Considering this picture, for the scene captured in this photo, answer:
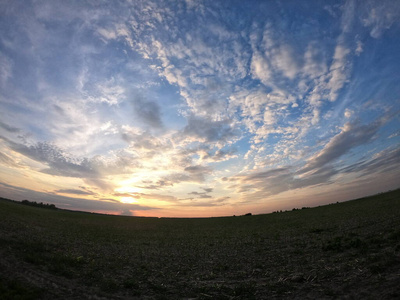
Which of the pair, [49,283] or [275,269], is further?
[275,269]

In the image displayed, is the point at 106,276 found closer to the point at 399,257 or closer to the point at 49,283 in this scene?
the point at 49,283

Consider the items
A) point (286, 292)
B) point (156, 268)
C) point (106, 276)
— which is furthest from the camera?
→ point (156, 268)

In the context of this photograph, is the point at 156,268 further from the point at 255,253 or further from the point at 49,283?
the point at 255,253

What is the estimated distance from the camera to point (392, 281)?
830cm

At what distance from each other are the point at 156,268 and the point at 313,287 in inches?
432

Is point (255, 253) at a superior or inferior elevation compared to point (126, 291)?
inferior

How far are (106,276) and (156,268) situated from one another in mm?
4123

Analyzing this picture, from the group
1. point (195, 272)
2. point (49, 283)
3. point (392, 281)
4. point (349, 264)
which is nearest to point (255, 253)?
point (195, 272)

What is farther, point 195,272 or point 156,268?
point 156,268

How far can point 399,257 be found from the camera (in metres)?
10.8

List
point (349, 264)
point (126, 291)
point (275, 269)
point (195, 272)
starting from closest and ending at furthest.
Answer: point (126, 291)
point (349, 264)
point (275, 269)
point (195, 272)

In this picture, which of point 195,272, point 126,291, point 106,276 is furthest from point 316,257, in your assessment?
point 106,276

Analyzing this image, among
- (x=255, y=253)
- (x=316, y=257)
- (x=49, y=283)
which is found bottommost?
(x=255, y=253)

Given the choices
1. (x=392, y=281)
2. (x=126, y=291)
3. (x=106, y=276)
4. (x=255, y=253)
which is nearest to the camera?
(x=392, y=281)
